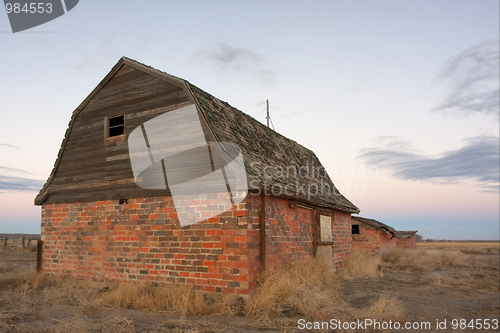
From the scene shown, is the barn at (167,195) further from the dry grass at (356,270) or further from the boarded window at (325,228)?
the dry grass at (356,270)

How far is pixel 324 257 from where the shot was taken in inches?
473

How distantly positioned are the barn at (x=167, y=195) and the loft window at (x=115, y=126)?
3 centimetres

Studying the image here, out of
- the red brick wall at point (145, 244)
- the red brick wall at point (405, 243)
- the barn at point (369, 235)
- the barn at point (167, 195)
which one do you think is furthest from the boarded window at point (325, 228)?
the red brick wall at point (405, 243)

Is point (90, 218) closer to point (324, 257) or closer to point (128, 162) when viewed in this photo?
point (128, 162)

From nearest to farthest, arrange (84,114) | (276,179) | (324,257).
Result: (276,179) → (84,114) → (324,257)

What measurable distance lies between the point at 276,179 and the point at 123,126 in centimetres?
449

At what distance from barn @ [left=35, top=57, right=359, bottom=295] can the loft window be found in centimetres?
3

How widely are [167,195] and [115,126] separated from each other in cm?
286

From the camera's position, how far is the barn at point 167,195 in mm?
8102

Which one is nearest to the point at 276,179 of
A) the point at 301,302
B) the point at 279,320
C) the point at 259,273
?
the point at 259,273

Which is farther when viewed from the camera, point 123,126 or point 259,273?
point 123,126

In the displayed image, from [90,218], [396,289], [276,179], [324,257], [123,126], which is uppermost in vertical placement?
[123,126]

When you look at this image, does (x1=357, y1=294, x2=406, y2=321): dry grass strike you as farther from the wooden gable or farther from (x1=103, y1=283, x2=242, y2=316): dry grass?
the wooden gable

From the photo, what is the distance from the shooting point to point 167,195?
29.2ft
